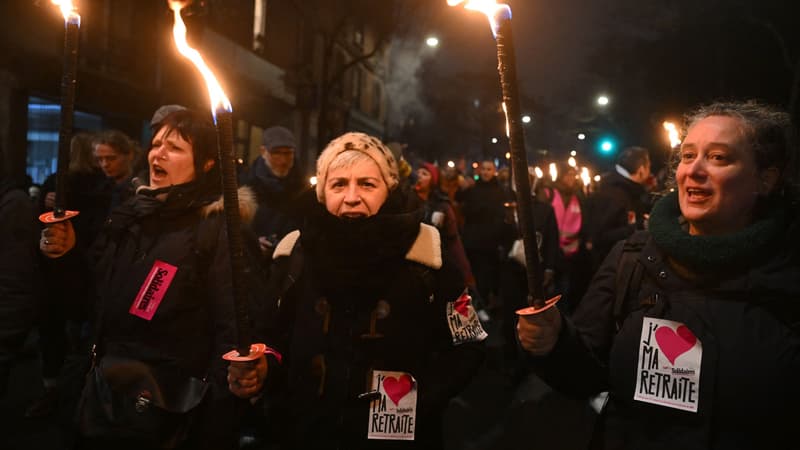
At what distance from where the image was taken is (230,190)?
1.62m

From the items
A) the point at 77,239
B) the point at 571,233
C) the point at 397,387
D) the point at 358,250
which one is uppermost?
the point at 571,233

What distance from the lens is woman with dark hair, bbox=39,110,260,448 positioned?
2.52 meters

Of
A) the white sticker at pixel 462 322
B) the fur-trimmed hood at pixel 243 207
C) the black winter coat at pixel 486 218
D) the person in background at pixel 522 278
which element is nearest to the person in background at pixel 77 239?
the fur-trimmed hood at pixel 243 207

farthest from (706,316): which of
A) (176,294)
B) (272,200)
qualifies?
(272,200)

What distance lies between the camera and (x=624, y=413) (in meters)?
2.23

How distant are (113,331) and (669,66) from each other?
3122 centimetres

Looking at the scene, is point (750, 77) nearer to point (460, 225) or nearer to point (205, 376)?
point (460, 225)

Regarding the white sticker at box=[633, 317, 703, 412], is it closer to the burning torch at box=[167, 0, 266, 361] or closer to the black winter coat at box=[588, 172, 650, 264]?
the burning torch at box=[167, 0, 266, 361]

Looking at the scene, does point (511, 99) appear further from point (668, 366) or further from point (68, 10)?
point (68, 10)

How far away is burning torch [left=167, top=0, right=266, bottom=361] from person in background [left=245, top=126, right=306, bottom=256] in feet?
11.9

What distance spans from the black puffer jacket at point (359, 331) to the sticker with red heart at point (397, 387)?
0.05 metres

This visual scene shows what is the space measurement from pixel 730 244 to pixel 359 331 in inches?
59.8

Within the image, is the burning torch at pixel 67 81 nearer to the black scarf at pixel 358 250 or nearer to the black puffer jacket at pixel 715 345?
the black scarf at pixel 358 250

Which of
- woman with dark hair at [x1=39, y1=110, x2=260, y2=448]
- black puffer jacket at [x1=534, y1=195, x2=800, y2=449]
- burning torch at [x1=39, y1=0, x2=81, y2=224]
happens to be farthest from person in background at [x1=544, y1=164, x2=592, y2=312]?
burning torch at [x1=39, y1=0, x2=81, y2=224]
